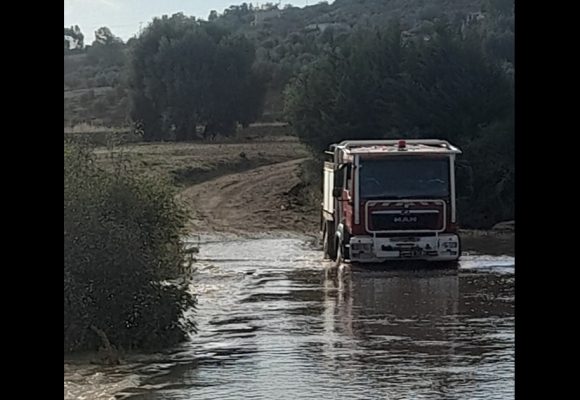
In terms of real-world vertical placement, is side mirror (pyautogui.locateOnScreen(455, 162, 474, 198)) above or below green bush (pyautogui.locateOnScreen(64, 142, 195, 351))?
above

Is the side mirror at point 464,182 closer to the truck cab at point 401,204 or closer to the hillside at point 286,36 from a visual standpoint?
the hillside at point 286,36

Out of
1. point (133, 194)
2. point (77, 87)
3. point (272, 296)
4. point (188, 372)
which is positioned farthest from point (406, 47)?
point (77, 87)

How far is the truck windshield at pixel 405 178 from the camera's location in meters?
23.1

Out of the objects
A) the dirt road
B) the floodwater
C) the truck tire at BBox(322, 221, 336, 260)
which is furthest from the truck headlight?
the dirt road

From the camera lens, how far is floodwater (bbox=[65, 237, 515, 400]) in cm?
1233

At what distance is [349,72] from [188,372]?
28.2 metres

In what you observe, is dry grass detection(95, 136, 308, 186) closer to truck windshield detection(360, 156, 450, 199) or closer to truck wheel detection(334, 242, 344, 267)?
truck wheel detection(334, 242, 344, 267)

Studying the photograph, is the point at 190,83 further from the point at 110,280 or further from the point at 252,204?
the point at 110,280

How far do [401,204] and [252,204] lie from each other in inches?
788

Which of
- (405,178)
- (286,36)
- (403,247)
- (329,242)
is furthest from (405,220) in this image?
(286,36)

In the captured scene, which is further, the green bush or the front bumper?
the front bumper

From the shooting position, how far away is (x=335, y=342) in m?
15.4
